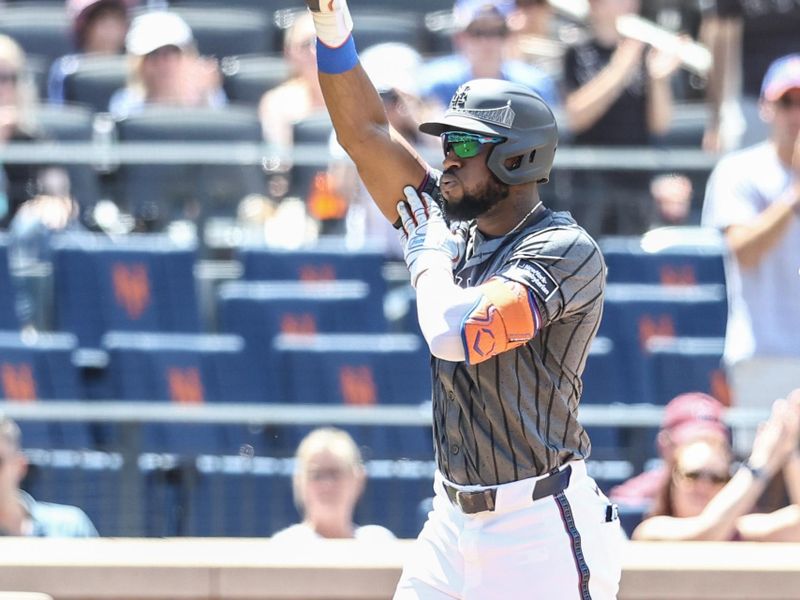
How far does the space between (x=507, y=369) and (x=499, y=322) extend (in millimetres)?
193

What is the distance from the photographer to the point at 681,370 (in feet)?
→ 22.9

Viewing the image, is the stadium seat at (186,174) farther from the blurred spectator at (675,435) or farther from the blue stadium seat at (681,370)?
the blurred spectator at (675,435)

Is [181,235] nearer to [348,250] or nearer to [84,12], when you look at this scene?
[348,250]

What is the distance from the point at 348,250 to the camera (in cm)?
717

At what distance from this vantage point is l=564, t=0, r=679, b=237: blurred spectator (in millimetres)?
7875

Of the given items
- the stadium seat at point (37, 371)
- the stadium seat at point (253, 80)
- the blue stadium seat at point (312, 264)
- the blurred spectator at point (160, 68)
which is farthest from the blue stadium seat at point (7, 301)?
the stadium seat at point (253, 80)

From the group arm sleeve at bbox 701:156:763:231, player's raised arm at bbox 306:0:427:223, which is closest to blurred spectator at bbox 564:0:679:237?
arm sleeve at bbox 701:156:763:231

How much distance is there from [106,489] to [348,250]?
62.5 inches

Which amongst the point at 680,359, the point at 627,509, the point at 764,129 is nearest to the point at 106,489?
the point at 627,509

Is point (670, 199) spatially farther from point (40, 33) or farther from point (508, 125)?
point (508, 125)

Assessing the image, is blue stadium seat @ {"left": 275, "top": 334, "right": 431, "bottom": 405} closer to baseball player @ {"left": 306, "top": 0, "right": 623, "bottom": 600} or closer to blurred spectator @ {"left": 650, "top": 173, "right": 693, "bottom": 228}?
blurred spectator @ {"left": 650, "top": 173, "right": 693, "bottom": 228}

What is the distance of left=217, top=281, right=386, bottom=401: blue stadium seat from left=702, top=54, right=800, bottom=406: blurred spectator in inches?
63.7

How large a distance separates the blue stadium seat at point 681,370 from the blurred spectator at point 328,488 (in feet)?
5.19

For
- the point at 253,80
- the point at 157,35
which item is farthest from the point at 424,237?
the point at 253,80
